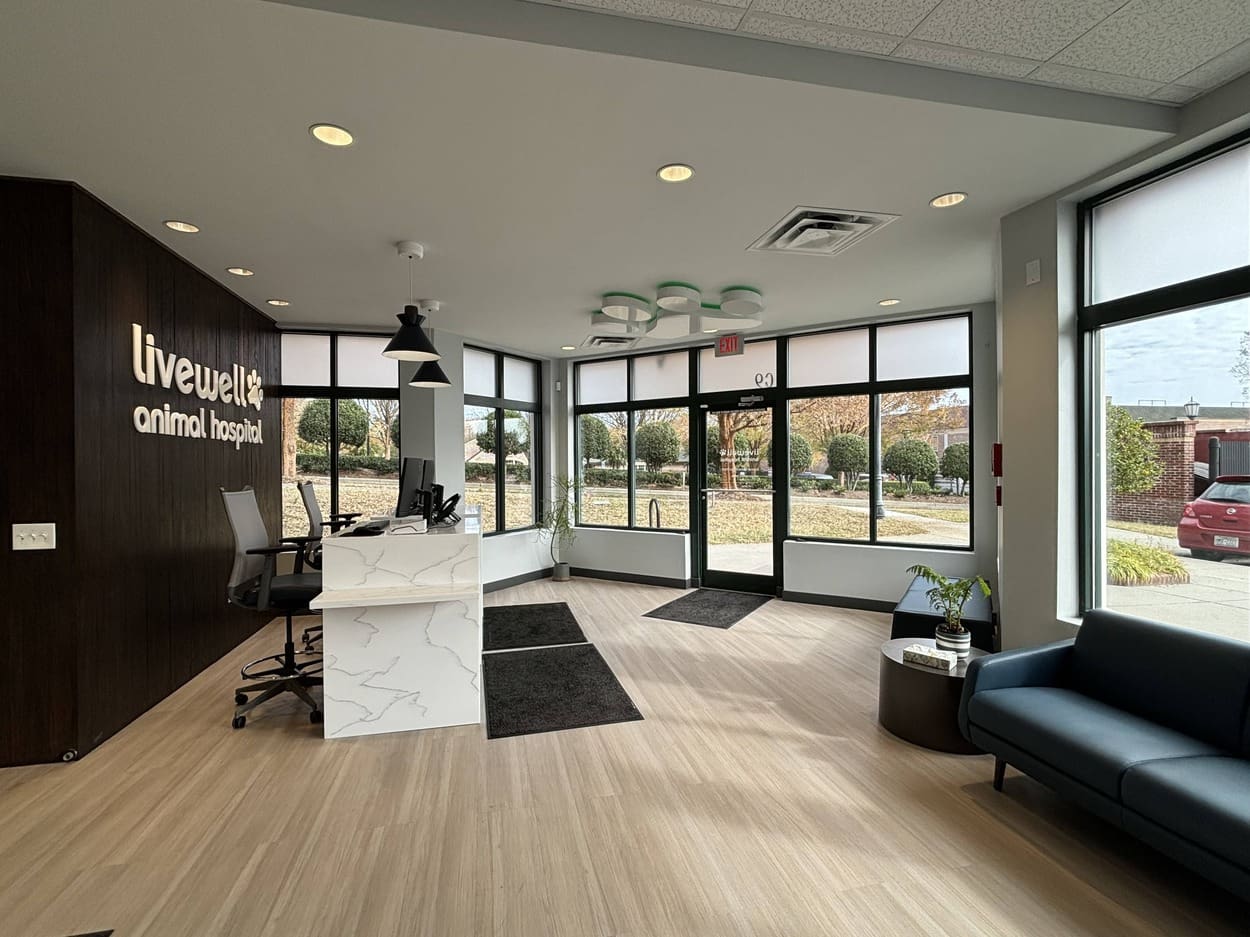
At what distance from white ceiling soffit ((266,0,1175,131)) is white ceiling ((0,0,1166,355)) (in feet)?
0.15

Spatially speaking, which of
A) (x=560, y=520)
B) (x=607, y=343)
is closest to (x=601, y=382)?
(x=607, y=343)

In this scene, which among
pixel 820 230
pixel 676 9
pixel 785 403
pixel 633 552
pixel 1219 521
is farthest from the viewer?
pixel 633 552

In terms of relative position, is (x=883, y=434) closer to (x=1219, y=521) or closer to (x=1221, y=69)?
(x=1219, y=521)

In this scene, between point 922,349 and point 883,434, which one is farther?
point 883,434

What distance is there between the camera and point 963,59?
7.30 ft

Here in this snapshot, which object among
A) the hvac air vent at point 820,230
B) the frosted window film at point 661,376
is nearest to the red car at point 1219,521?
the hvac air vent at point 820,230

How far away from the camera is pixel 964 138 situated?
8.34 feet

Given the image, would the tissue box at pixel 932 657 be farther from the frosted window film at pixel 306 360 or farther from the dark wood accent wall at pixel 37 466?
the frosted window film at pixel 306 360

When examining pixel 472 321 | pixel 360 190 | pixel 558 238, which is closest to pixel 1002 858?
pixel 558 238

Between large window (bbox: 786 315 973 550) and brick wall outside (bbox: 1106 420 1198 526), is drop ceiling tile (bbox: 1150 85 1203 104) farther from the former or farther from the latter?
large window (bbox: 786 315 973 550)

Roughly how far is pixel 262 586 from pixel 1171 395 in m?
4.95

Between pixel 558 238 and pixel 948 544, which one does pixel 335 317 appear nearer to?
pixel 558 238

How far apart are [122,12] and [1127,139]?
12.9ft

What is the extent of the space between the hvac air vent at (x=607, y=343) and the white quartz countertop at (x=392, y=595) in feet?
11.9
